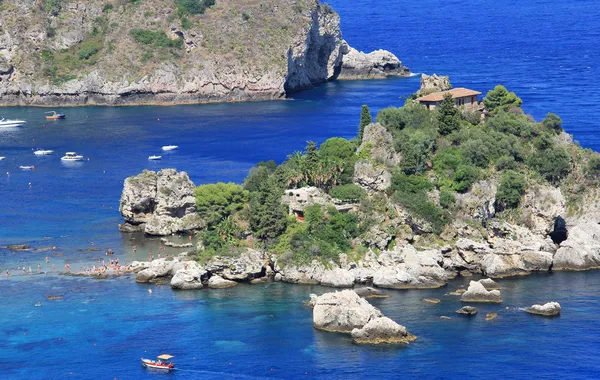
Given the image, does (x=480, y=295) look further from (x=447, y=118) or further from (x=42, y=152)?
(x=42, y=152)

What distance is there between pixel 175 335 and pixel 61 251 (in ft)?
97.3

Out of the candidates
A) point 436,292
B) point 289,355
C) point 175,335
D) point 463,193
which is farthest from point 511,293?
point 175,335

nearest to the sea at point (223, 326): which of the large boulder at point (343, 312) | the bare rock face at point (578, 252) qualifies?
the large boulder at point (343, 312)

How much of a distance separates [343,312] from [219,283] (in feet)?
59.0

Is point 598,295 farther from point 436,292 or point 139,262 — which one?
point 139,262

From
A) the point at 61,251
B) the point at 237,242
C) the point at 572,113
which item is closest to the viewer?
the point at 237,242

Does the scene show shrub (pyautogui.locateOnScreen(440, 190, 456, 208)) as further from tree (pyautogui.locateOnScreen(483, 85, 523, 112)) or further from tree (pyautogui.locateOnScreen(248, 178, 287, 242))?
tree (pyautogui.locateOnScreen(483, 85, 523, 112))

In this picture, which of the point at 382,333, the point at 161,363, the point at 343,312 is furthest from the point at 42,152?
the point at 382,333

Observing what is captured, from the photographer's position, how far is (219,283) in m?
115

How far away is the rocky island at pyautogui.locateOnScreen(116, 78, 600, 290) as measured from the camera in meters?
116

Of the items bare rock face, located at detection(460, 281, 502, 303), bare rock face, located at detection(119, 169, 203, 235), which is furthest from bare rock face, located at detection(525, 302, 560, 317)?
bare rock face, located at detection(119, 169, 203, 235)

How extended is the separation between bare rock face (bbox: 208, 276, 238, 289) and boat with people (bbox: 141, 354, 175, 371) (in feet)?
63.7

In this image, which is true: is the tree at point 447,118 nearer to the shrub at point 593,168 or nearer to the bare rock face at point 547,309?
the shrub at point 593,168

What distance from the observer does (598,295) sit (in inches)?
4338
